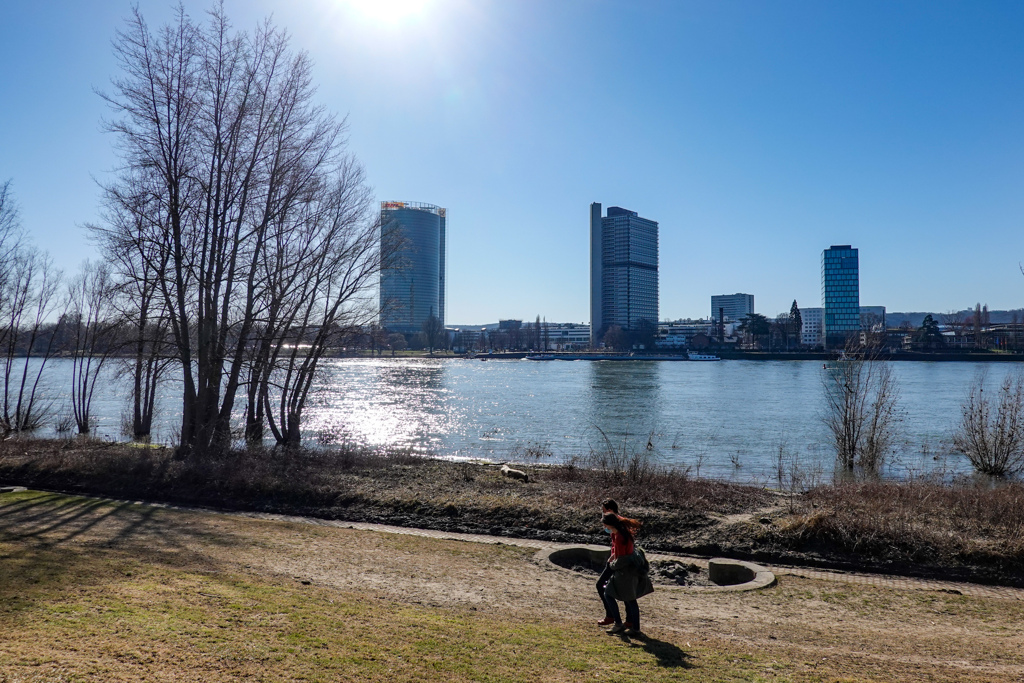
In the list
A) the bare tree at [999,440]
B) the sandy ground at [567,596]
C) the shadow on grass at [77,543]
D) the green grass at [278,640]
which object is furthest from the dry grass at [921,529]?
the shadow on grass at [77,543]

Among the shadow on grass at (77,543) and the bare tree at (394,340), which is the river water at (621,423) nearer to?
the shadow on grass at (77,543)

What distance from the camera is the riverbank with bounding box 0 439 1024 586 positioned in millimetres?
12188

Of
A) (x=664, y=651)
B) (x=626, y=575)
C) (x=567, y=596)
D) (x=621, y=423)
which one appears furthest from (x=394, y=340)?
(x=664, y=651)

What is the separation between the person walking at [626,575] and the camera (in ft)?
25.4

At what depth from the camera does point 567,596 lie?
9797mm

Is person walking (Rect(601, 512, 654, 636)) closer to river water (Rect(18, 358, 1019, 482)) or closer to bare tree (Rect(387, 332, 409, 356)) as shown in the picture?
river water (Rect(18, 358, 1019, 482))

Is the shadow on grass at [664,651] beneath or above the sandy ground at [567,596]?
above

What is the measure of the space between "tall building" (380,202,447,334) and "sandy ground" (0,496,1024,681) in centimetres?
1643

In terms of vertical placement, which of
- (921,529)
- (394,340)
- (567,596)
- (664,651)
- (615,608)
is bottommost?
(567,596)

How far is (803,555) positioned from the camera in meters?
12.2

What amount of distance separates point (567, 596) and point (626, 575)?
2.30m

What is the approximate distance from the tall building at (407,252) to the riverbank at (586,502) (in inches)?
379

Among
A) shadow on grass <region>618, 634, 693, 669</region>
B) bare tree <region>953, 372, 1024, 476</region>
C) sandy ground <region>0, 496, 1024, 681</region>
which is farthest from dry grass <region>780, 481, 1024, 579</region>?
bare tree <region>953, 372, 1024, 476</region>

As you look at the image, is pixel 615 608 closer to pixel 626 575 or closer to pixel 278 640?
pixel 626 575
